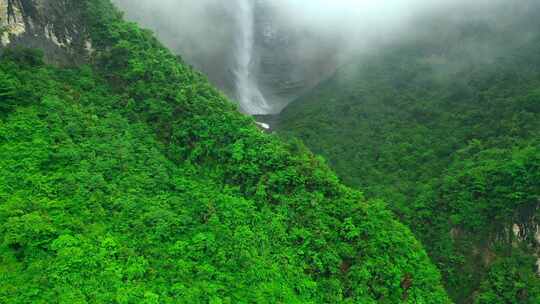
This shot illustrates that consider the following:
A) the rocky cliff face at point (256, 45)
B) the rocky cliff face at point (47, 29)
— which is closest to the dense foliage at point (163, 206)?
the rocky cliff face at point (47, 29)

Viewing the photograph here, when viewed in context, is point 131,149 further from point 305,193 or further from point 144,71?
point 305,193

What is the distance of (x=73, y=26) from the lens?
2416cm

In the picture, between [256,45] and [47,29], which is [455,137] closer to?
[47,29]

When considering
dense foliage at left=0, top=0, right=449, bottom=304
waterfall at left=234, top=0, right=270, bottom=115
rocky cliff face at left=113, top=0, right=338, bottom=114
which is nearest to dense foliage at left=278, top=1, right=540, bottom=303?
dense foliage at left=0, top=0, right=449, bottom=304

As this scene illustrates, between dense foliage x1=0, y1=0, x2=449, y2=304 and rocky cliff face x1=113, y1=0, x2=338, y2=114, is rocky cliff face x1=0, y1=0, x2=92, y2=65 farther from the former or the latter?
rocky cliff face x1=113, y1=0, x2=338, y2=114

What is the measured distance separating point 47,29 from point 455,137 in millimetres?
24642

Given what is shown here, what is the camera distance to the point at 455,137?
29.0 m

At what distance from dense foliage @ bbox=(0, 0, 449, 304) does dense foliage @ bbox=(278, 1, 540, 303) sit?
393 centimetres

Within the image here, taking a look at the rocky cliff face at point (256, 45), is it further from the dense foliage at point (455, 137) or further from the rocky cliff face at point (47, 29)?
the rocky cliff face at point (47, 29)

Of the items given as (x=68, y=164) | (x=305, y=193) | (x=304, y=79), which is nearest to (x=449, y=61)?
(x=304, y=79)

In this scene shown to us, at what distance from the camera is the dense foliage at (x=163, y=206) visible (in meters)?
13.1

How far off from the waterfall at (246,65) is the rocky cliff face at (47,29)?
69.0ft

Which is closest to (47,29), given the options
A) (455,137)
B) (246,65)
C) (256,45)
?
(455,137)

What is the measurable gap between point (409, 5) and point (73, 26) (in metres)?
37.0
